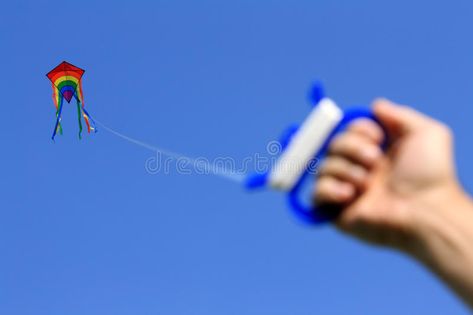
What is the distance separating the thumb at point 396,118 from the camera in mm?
3217

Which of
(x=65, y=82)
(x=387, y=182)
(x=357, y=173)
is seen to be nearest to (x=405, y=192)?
(x=387, y=182)

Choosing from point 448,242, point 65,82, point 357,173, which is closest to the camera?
point 448,242

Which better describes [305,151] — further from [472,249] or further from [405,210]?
[472,249]

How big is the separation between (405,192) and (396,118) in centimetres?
28

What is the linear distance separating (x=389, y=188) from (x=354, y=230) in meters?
0.21

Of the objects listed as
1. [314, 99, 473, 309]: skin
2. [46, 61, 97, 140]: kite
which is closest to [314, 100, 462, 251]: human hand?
[314, 99, 473, 309]: skin

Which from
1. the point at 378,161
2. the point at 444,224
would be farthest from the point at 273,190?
the point at 444,224

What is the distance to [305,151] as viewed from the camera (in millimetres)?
3328

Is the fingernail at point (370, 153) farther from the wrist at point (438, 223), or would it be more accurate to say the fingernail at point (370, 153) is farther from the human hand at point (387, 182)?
the wrist at point (438, 223)

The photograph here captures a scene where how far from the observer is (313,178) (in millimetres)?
3322

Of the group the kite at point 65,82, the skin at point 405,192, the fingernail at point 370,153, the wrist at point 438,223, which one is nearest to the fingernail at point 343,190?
the skin at point 405,192

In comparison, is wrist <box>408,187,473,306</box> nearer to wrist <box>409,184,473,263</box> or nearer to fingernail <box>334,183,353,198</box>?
wrist <box>409,184,473,263</box>

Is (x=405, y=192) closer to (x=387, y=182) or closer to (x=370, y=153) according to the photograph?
(x=387, y=182)

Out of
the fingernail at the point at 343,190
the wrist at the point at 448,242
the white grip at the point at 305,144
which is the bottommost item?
the wrist at the point at 448,242
